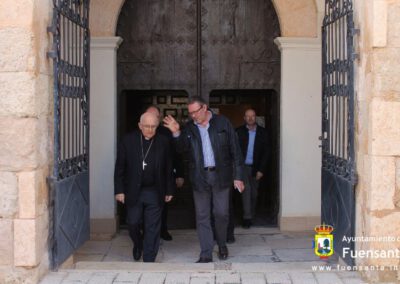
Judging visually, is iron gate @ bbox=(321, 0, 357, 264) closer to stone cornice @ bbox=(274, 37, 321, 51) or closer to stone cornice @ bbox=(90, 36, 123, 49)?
stone cornice @ bbox=(274, 37, 321, 51)

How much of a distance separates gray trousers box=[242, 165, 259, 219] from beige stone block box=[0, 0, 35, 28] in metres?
3.77

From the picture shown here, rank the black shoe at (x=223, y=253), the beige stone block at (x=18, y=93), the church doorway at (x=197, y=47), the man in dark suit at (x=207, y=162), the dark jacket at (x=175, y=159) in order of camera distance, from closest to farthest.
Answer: the beige stone block at (x=18, y=93) < the man in dark suit at (x=207, y=162) < the black shoe at (x=223, y=253) < the dark jacket at (x=175, y=159) < the church doorway at (x=197, y=47)

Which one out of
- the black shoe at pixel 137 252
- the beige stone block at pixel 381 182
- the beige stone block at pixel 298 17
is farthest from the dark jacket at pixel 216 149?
the beige stone block at pixel 298 17

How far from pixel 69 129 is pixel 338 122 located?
2.51 metres

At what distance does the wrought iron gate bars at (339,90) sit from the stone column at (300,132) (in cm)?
132

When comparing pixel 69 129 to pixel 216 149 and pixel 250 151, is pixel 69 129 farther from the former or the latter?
pixel 250 151

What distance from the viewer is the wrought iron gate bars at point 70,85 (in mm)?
4945

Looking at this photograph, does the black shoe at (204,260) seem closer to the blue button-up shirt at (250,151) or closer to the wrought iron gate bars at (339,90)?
the wrought iron gate bars at (339,90)

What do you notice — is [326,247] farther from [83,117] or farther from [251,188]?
[83,117]

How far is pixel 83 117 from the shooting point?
580 cm

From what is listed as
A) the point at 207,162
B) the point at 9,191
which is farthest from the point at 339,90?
the point at 9,191

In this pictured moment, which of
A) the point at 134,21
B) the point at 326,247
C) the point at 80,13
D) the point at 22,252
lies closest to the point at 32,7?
the point at 80,13

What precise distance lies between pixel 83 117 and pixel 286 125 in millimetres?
2615

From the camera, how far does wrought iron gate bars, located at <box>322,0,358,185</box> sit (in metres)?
4.88
